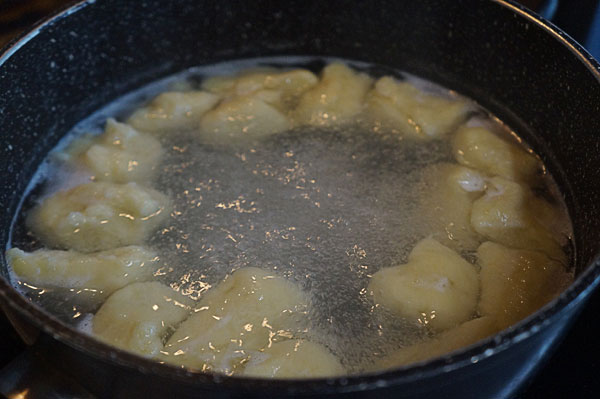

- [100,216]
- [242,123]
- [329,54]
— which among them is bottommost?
[100,216]

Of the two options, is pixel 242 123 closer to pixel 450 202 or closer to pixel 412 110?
pixel 412 110

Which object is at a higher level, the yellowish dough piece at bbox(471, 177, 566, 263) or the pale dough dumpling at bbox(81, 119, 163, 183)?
the pale dough dumpling at bbox(81, 119, 163, 183)

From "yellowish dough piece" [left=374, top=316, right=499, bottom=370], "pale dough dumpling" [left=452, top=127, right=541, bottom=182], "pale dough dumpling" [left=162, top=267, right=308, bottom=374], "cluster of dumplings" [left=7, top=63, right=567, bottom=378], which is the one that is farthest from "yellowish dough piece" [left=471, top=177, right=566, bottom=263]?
"pale dough dumpling" [left=162, top=267, right=308, bottom=374]

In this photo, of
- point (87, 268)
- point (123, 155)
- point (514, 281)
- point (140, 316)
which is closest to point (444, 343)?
point (514, 281)

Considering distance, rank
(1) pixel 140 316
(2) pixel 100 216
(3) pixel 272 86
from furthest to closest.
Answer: (3) pixel 272 86 < (2) pixel 100 216 < (1) pixel 140 316

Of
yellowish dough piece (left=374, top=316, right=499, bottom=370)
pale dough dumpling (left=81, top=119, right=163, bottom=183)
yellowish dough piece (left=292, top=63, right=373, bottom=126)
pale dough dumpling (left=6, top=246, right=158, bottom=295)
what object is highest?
yellowish dough piece (left=292, top=63, right=373, bottom=126)

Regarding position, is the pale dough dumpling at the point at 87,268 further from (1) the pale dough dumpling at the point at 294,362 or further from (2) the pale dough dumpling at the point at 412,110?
(2) the pale dough dumpling at the point at 412,110

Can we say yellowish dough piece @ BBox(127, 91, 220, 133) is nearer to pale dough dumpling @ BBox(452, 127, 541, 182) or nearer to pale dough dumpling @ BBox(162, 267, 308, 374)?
pale dough dumpling @ BBox(162, 267, 308, 374)
